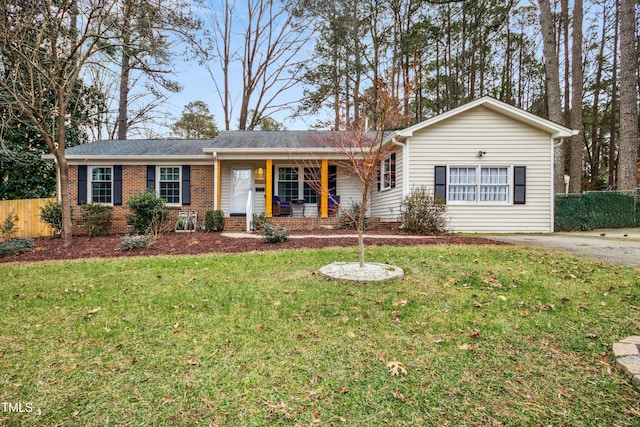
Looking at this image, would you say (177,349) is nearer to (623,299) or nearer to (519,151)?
(623,299)

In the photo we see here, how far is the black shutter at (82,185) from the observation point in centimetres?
1199

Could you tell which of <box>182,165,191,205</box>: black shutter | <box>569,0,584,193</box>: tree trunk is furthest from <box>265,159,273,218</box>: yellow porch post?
<box>569,0,584,193</box>: tree trunk

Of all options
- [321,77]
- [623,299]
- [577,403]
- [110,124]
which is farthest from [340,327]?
[110,124]

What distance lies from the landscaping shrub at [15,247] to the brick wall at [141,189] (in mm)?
3334

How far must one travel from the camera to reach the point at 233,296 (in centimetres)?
416

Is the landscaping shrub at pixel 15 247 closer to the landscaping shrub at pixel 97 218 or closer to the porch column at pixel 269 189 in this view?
the landscaping shrub at pixel 97 218

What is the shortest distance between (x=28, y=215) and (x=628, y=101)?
879 inches

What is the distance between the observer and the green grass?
2154mm

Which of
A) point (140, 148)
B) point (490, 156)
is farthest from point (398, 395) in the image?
point (140, 148)

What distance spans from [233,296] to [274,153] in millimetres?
8339

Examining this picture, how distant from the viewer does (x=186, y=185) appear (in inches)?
486

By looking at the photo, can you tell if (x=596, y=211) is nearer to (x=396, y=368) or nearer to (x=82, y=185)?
(x=396, y=368)

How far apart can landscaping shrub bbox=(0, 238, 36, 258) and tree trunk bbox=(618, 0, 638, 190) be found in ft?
63.0

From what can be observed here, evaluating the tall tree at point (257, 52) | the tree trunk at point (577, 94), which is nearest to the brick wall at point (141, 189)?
the tall tree at point (257, 52)
